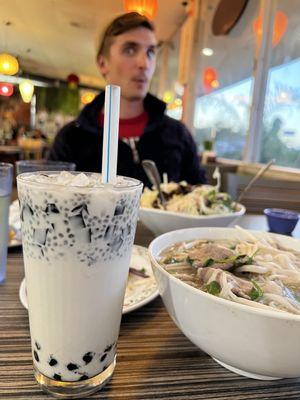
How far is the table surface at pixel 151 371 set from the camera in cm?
39

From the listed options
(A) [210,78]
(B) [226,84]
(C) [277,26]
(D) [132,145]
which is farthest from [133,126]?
(A) [210,78]

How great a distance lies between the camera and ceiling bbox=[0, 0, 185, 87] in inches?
25.6

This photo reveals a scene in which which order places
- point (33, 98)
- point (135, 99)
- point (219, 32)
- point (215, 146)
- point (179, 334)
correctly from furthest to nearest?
point (215, 146)
point (219, 32)
point (135, 99)
point (33, 98)
point (179, 334)

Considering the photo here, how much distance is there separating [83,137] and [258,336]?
159 cm

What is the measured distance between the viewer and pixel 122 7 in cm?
92

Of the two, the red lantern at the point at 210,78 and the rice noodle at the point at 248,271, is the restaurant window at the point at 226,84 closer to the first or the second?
the red lantern at the point at 210,78

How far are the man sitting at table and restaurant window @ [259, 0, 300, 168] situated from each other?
1000 millimetres

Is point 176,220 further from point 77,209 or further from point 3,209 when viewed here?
point 77,209

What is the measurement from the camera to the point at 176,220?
0.89 meters

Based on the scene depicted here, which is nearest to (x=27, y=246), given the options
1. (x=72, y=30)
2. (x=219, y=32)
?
(x=72, y=30)

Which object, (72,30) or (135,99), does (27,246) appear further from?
(135,99)

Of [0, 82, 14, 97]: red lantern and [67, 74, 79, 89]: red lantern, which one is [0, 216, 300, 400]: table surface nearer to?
[0, 82, 14, 97]: red lantern

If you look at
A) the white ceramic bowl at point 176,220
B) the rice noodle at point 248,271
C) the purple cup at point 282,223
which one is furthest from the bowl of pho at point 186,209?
the rice noodle at point 248,271

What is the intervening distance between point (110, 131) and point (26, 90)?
54 cm
